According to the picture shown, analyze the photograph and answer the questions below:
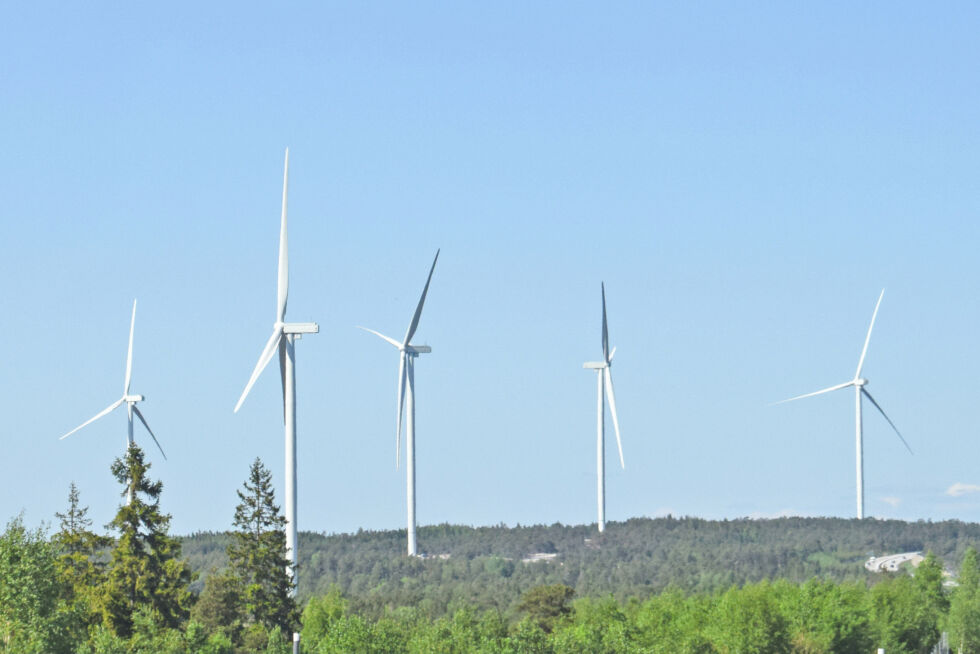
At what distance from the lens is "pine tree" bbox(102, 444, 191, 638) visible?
110188 millimetres

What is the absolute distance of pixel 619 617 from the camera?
144000 millimetres

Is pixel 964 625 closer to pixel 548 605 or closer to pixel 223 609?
pixel 548 605

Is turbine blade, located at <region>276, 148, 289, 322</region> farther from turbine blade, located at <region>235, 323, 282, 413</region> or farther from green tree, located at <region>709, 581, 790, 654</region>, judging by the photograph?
green tree, located at <region>709, 581, 790, 654</region>

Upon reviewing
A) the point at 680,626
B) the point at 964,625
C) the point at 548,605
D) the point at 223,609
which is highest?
the point at 223,609

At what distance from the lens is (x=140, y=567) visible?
364 feet

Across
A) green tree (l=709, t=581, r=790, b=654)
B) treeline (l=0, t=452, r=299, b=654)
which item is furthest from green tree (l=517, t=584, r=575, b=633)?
treeline (l=0, t=452, r=299, b=654)

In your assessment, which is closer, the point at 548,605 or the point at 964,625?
the point at 548,605

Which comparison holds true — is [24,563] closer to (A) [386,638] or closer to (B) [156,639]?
(B) [156,639]

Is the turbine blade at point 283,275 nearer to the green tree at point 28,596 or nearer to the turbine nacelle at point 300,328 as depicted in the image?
the turbine nacelle at point 300,328

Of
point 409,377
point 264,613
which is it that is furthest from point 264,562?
point 409,377

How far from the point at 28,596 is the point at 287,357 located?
3954cm

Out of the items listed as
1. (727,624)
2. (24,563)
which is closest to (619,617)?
(727,624)

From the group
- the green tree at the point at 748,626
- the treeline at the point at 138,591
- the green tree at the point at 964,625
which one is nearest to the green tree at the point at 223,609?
the treeline at the point at 138,591

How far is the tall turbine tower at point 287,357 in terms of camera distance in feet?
429
